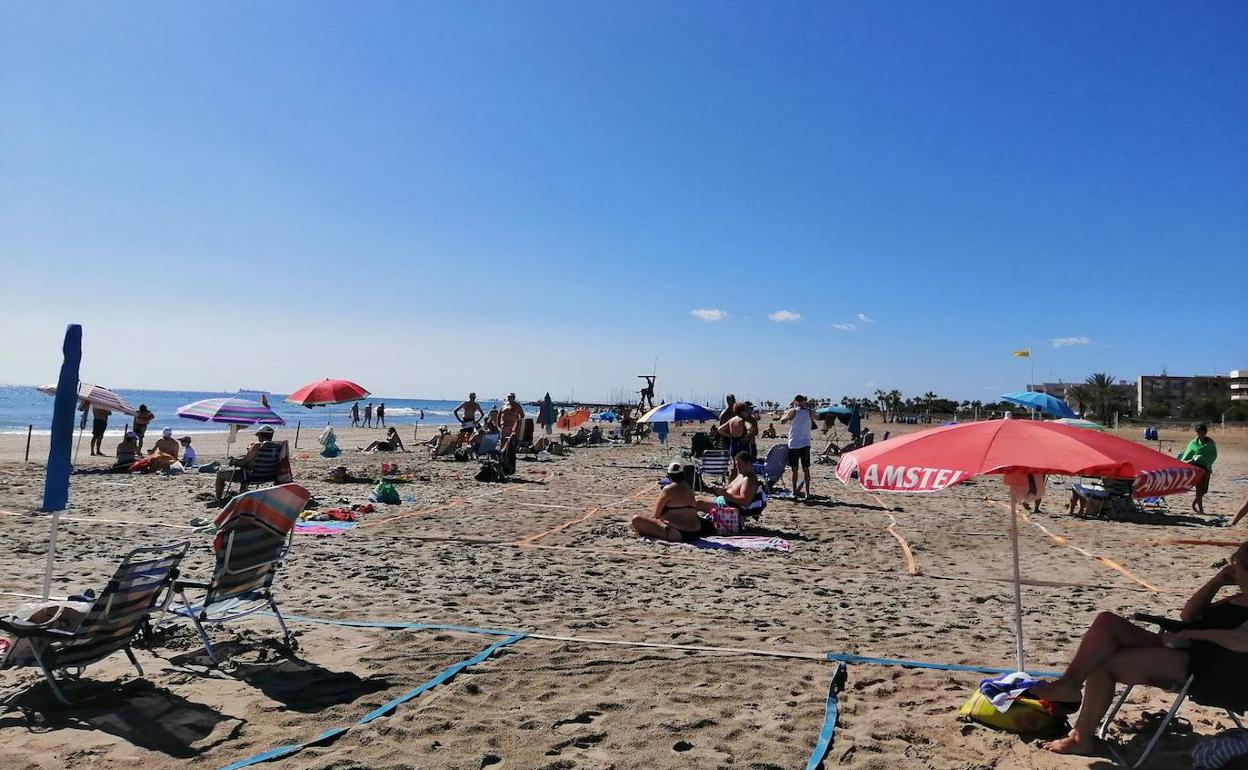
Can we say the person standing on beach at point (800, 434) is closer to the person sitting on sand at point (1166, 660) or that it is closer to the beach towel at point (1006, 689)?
the beach towel at point (1006, 689)

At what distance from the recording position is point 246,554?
14.5ft

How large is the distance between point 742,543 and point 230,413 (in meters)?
8.05

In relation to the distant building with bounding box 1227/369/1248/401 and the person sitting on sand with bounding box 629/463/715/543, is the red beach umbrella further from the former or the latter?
the distant building with bounding box 1227/369/1248/401

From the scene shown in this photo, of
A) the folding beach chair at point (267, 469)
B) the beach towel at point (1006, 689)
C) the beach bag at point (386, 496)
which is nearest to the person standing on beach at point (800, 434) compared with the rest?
the beach bag at point (386, 496)

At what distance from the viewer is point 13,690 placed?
3662 mm

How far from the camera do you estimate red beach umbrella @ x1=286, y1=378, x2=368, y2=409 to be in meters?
14.1

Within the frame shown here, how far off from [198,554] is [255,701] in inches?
161

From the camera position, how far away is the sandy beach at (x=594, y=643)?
3260 mm

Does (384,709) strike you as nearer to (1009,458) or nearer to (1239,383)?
(1009,458)

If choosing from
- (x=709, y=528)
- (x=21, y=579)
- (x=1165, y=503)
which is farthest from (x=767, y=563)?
(x=1165, y=503)

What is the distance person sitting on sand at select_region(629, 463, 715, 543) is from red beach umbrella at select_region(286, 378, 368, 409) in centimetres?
775

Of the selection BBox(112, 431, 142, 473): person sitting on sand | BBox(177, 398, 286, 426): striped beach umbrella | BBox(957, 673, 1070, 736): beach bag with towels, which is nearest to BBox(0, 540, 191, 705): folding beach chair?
BBox(957, 673, 1070, 736): beach bag with towels

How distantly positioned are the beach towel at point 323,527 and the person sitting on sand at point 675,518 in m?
3.11

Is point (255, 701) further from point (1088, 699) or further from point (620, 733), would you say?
point (1088, 699)
